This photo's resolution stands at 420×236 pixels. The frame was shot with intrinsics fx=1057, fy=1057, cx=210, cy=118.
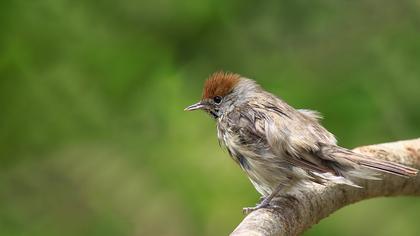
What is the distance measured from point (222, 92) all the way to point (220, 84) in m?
0.05

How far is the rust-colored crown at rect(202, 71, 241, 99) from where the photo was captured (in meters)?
5.98

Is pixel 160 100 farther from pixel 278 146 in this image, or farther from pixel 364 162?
pixel 364 162

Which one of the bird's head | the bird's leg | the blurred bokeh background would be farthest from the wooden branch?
the blurred bokeh background

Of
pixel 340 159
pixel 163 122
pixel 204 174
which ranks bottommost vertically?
pixel 340 159

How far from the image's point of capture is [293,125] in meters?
5.49

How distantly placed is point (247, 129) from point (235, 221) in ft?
4.16

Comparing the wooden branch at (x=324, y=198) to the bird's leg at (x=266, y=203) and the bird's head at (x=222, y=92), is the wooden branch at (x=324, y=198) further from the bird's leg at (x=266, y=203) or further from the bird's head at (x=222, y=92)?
the bird's head at (x=222, y=92)

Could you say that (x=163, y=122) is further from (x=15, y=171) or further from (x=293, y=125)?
(x=293, y=125)

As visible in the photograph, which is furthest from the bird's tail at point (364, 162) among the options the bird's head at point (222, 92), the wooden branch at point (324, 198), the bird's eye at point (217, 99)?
the bird's eye at point (217, 99)

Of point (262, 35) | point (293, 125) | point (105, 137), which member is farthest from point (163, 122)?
point (293, 125)

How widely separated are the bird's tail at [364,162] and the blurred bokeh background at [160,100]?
4.18 feet

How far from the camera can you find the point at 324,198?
502cm

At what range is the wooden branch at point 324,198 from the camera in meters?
4.33

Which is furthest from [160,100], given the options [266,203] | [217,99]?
[266,203]
